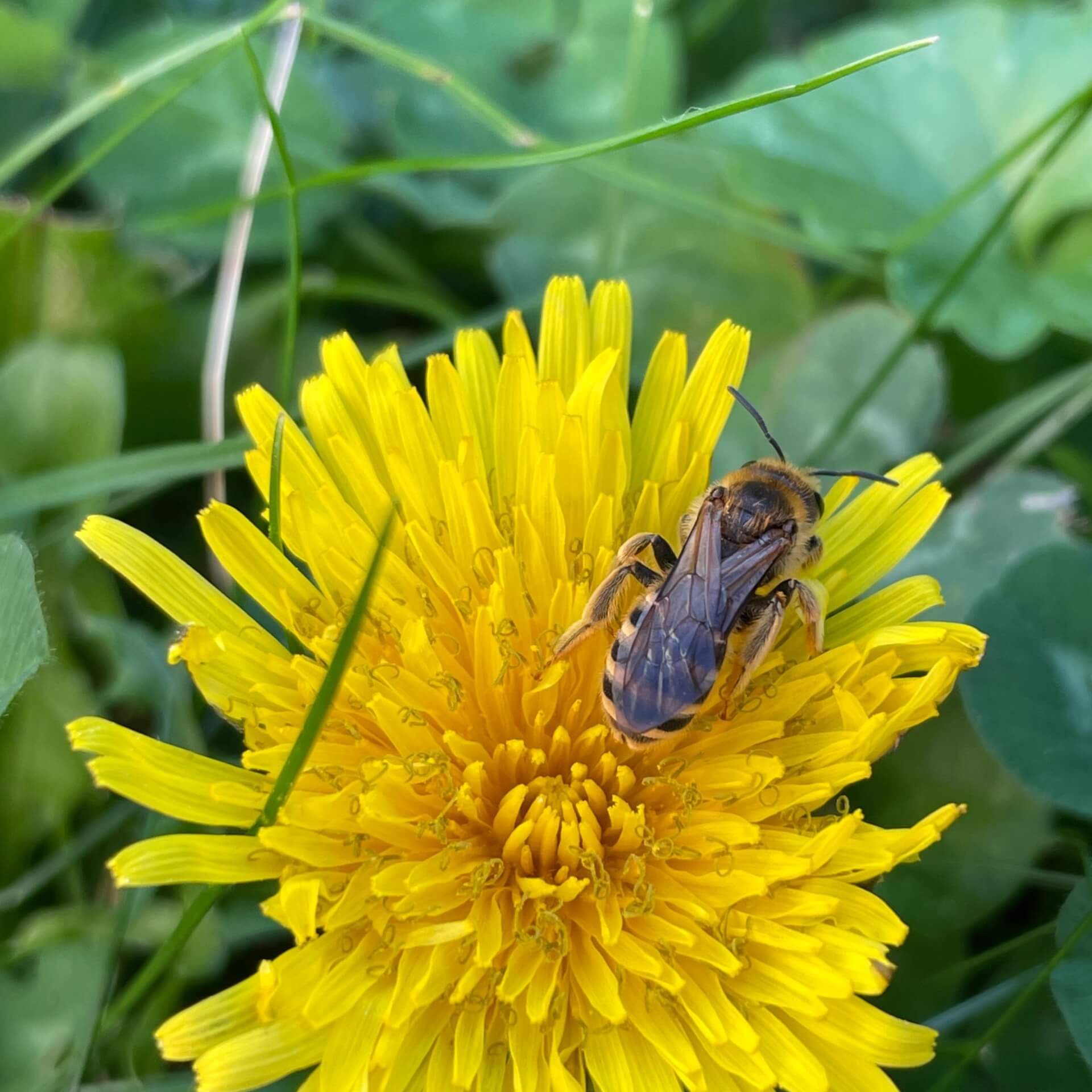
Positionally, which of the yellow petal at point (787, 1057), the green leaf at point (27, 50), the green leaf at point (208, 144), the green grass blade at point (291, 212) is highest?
the green leaf at point (27, 50)

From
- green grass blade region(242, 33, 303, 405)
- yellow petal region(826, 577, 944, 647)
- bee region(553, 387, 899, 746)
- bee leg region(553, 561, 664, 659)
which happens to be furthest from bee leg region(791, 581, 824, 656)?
green grass blade region(242, 33, 303, 405)

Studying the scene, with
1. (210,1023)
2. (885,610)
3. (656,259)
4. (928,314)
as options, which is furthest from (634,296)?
(210,1023)

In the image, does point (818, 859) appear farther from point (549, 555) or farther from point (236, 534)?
point (236, 534)

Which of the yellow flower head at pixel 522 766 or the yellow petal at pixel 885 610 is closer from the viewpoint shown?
the yellow flower head at pixel 522 766

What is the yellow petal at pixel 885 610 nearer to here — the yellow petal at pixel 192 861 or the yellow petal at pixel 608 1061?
the yellow petal at pixel 608 1061

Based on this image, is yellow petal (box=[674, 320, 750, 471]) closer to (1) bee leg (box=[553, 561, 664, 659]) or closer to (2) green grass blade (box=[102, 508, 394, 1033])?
(1) bee leg (box=[553, 561, 664, 659])

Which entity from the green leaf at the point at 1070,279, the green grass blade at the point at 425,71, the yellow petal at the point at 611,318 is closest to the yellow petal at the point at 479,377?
the yellow petal at the point at 611,318

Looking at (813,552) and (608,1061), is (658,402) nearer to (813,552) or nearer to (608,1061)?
(813,552)
